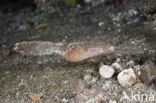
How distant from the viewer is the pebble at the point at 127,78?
6.09 feet

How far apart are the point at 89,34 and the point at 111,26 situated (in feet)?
1.20

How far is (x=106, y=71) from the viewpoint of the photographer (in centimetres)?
198

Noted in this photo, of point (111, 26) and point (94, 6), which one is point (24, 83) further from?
point (94, 6)

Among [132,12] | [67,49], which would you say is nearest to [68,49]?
[67,49]

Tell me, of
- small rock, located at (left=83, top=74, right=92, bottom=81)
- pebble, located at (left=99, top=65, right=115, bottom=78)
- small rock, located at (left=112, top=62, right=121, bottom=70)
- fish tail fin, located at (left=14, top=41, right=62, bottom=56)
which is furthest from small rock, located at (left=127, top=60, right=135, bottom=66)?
fish tail fin, located at (left=14, top=41, right=62, bottom=56)

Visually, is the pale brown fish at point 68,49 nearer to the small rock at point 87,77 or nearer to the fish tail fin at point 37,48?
the fish tail fin at point 37,48

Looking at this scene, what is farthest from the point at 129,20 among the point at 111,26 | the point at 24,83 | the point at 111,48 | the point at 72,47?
the point at 24,83

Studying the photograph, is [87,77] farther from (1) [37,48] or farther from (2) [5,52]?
(2) [5,52]

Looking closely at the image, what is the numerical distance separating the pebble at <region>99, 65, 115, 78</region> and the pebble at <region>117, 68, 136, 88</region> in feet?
0.29

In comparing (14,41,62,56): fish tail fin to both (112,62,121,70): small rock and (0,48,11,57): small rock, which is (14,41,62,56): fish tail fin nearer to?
(0,48,11,57): small rock

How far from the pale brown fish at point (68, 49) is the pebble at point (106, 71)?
12.2 inches

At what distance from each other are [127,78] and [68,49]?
2.76 ft

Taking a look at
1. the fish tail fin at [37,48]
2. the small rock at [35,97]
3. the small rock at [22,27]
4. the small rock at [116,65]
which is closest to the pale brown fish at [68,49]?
the fish tail fin at [37,48]

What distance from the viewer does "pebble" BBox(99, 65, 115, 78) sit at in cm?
196
